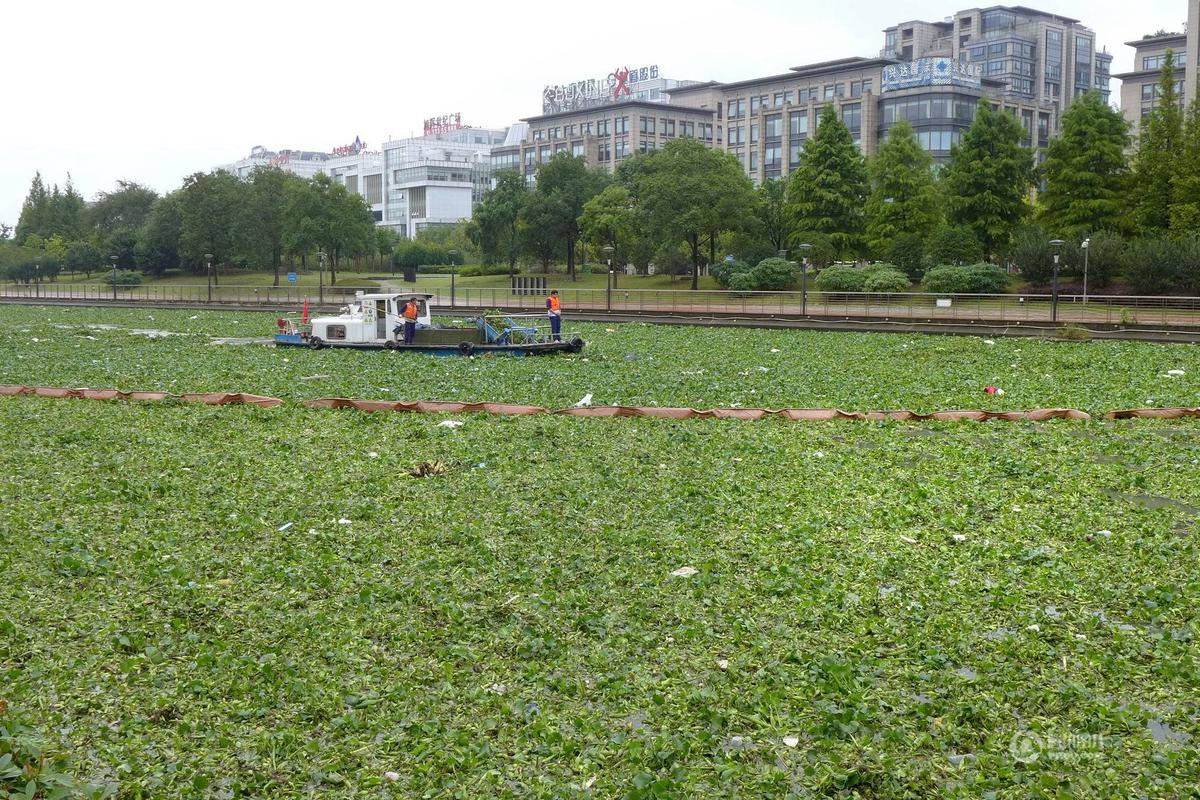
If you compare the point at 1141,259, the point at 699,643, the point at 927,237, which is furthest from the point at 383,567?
the point at 927,237

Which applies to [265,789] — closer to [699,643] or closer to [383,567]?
[699,643]

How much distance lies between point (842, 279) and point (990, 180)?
506 inches

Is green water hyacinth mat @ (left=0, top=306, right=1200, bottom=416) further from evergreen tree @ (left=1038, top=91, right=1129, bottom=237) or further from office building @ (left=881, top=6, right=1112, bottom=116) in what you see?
office building @ (left=881, top=6, right=1112, bottom=116)

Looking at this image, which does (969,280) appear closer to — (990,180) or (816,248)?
(990,180)

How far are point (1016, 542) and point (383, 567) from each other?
604 cm

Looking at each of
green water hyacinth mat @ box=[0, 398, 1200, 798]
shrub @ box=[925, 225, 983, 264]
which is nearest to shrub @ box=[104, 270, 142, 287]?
shrub @ box=[925, 225, 983, 264]

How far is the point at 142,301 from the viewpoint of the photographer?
79.8 metres

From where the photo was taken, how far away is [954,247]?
62.6 meters

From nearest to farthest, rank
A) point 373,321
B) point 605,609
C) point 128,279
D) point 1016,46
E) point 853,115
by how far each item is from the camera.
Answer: point 605,609 → point 373,321 → point 128,279 → point 853,115 → point 1016,46

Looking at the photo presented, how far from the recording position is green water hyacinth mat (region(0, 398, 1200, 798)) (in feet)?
21.6

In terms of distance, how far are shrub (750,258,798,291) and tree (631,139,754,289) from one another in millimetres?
7016

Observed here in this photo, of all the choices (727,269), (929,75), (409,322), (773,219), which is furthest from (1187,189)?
(929,75)

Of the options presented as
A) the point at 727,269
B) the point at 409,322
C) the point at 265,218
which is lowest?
the point at 409,322

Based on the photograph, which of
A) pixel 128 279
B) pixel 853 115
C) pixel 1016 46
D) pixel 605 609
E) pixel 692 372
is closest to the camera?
pixel 605 609
